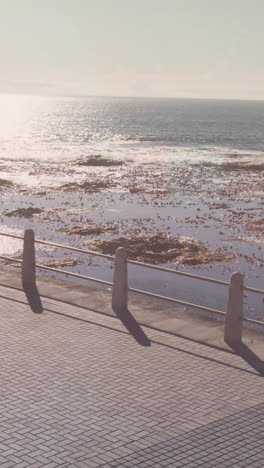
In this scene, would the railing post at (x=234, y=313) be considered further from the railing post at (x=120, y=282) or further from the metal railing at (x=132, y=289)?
the railing post at (x=120, y=282)

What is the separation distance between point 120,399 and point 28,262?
6.15 m

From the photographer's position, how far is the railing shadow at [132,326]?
11.5 meters

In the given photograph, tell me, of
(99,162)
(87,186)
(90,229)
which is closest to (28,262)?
(90,229)

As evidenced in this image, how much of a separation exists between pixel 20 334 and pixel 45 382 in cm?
220

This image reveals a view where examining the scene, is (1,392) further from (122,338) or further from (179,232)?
(179,232)

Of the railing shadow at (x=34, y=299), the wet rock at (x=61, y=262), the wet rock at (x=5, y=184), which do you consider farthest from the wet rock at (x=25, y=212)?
A: the railing shadow at (x=34, y=299)

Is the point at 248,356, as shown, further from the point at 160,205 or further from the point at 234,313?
the point at 160,205

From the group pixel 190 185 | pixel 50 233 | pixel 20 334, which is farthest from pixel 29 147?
pixel 20 334

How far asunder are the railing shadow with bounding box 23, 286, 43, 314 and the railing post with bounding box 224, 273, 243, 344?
11.8ft

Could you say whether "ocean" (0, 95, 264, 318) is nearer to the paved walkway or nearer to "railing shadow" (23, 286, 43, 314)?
"railing shadow" (23, 286, 43, 314)

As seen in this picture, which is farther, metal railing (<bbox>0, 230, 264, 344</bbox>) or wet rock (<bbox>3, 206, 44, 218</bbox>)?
wet rock (<bbox>3, 206, 44, 218</bbox>)

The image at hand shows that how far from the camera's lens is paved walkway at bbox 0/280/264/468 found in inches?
303

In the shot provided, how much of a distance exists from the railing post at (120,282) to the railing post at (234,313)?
2323 mm

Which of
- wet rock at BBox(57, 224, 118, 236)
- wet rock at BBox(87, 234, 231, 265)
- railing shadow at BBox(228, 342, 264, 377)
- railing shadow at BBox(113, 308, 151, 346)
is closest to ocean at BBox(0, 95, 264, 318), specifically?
wet rock at BBox(57, 224, 118, 236)
